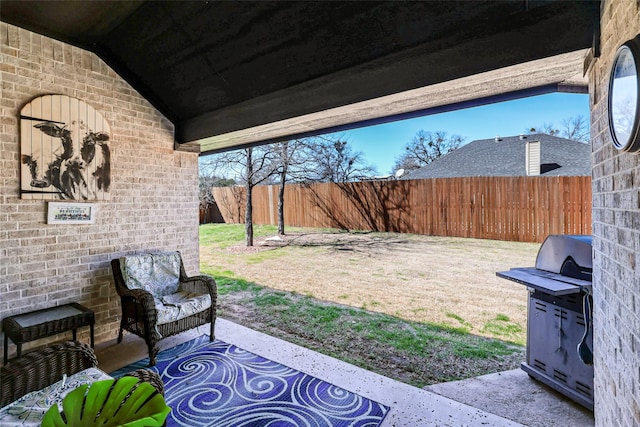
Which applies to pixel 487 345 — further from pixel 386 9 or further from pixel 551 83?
pixel 386 9

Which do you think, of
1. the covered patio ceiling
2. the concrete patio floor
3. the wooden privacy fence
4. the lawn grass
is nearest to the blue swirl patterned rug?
the concrete patio floor

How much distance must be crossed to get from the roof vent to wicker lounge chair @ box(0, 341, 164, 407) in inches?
464

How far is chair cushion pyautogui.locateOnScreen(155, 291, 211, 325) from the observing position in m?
3.07

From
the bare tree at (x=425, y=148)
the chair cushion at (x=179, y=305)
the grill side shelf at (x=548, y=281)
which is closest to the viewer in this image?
the grill side shelf at (x=548, y=281)

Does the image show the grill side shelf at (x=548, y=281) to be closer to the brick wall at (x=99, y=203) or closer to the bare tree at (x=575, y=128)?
the brick wall at (x=99, y=203)

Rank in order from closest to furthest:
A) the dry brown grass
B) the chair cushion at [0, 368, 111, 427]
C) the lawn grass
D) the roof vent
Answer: the chair cushion at [0, 368, 111, 427] < the lawn grass < the dry brown grass < the roof vent

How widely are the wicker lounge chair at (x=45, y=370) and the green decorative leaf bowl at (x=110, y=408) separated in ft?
1.23

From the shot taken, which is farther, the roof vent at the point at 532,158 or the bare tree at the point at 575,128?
the bare tree at the point at 575,128

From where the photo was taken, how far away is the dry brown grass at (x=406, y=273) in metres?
4.16

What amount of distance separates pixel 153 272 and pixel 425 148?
18.6 metres

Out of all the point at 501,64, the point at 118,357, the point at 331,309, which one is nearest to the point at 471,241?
the point at 331,309

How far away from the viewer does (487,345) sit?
10.7 ft

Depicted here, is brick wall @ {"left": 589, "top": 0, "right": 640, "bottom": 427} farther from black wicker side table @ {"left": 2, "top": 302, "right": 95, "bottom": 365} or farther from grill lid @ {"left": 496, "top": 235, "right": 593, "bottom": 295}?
black wicker side table @ {"left": 2, "top": 302, "right": 95, "bottom": 365}

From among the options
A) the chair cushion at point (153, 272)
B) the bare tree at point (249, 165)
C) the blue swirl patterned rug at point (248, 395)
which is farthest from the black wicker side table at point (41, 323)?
the bare tree at point (249, 165)
